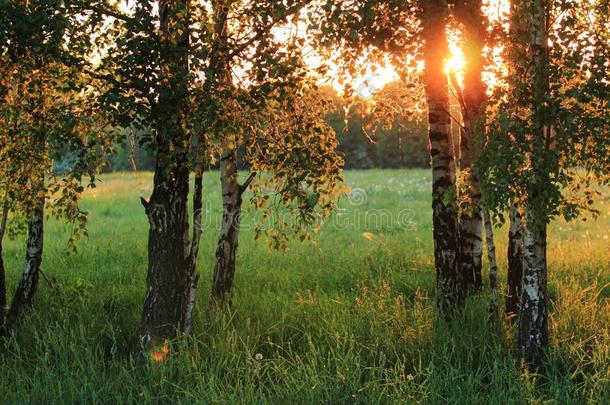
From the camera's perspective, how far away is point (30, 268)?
1019 cm

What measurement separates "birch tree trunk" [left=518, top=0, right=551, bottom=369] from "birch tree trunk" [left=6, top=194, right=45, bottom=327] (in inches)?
281

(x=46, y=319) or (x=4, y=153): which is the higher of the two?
(x=4, y=153)

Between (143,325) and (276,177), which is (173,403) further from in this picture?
(276,177)

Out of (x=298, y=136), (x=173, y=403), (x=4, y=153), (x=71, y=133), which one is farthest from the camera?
(x=4, y=153)

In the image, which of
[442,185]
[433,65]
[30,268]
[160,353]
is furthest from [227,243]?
[433,65]

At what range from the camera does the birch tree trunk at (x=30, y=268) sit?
10.0 meters

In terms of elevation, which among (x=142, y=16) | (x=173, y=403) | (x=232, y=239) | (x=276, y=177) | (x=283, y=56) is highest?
(x=142, y=16)

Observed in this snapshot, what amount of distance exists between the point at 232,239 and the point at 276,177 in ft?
9.70

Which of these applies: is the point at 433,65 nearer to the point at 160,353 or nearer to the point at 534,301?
the point at 534,301

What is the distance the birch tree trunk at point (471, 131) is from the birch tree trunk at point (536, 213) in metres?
0.64

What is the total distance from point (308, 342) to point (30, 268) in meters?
4.87

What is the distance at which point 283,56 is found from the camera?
22.8ft

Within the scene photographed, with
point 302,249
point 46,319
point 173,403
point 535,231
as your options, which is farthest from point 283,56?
point 302,249

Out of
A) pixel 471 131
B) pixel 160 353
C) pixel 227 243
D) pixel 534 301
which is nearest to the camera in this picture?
pixel 534 301
